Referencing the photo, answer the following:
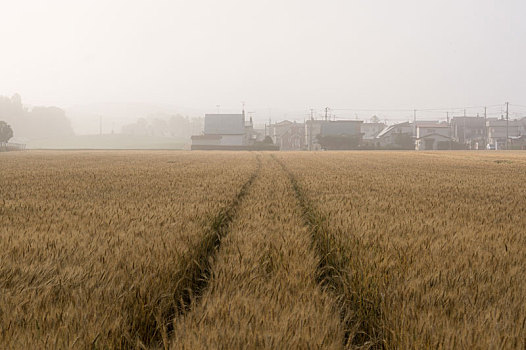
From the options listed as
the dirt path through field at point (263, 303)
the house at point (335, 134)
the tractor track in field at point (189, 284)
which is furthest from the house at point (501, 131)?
the dirt path through field at point (263, 303)

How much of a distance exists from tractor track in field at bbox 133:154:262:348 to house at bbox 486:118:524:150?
368ft

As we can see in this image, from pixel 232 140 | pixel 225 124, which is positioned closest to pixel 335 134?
pixel 232 140

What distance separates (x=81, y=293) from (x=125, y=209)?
3.81 m

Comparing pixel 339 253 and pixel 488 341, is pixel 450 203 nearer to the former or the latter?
pixel 339 253

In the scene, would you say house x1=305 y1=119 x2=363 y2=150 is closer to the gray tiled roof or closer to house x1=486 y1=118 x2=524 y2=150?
the gray tiled roof

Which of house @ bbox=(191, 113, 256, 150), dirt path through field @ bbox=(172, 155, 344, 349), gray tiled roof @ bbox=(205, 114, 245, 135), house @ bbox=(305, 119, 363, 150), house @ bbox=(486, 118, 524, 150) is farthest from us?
house @ bbox=(486, 118, 524, 150)

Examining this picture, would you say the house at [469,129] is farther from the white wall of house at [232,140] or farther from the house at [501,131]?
the white wall of house at [232,140]

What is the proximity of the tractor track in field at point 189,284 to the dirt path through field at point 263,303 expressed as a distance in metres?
0.12

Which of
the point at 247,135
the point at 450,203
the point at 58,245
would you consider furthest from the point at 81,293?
the point at 247,135

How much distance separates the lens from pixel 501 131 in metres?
108

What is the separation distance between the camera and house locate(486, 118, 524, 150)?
344ft

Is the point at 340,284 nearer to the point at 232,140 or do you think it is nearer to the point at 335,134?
the point at 232,140

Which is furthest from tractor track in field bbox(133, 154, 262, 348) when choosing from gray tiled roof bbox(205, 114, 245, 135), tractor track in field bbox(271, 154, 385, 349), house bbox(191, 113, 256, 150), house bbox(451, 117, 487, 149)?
house bbox(451, 117, 487, 149)

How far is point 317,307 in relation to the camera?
230 cm
